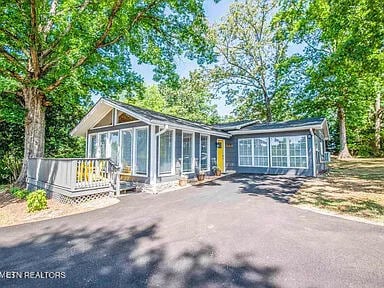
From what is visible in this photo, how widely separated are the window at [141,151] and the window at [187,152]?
1982 mm

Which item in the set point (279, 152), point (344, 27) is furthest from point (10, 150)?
point (344, 27)

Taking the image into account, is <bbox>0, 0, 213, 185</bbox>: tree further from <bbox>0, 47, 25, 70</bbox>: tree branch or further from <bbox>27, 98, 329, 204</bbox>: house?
<bbox>27, 98, 329, 204</bbox>: house

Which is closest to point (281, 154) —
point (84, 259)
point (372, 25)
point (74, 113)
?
point (372, 25)

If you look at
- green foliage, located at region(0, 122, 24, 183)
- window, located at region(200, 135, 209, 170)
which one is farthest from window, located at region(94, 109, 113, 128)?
green foliage, located at region(0, 122, 24, 183)

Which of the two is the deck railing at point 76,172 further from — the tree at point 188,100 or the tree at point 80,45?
the tree at point 188,100

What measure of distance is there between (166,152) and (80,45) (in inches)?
199

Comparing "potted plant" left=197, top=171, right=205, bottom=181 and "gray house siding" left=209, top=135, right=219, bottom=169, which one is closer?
"potted plant" left=197, top=171, right=205, bottom=181

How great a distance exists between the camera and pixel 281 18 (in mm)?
10062

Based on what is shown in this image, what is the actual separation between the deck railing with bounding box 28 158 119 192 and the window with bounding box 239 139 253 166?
8254 millimetres

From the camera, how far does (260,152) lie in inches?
517

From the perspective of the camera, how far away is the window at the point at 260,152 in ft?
42.5

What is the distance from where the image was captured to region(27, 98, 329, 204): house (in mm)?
7535

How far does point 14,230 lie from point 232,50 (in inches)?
902

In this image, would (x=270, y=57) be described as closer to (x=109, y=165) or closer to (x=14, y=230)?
(x=109, y=165)
